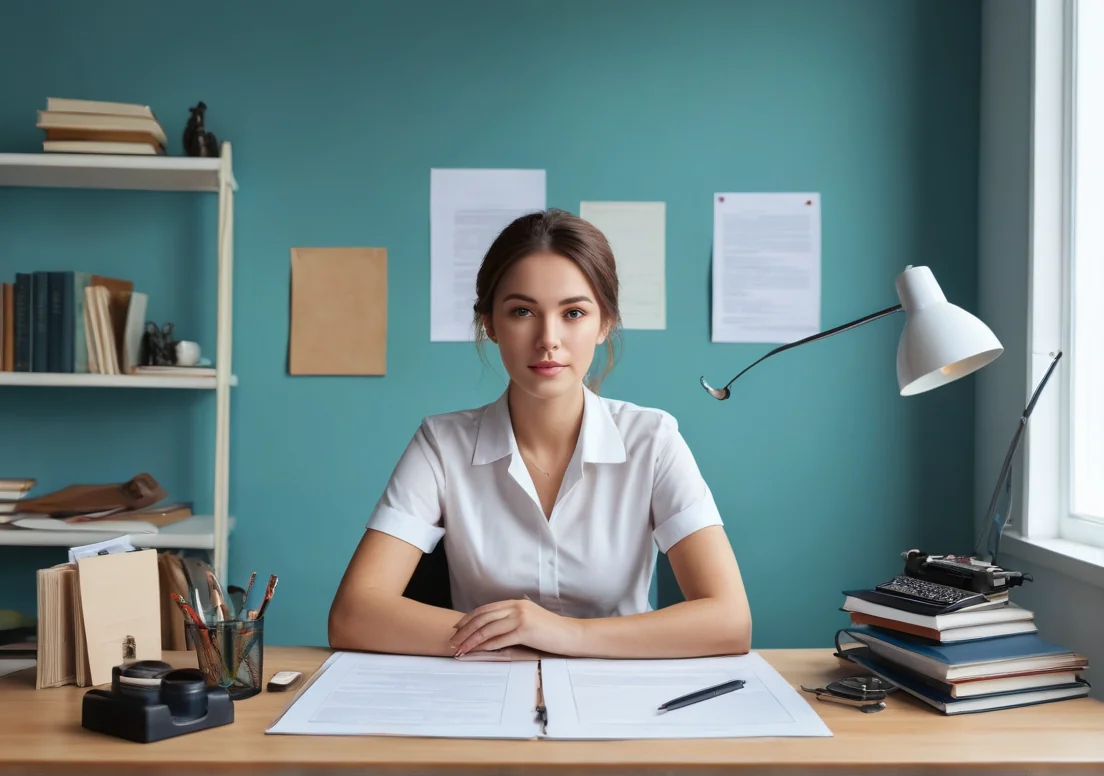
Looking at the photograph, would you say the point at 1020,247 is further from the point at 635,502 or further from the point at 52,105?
the point at 52,105

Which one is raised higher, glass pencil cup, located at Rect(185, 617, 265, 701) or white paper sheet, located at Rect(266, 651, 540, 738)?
glass pencil cup, located at Rect(185, 617, 265, 701)

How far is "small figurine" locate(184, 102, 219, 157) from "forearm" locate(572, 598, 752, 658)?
5.86 ft

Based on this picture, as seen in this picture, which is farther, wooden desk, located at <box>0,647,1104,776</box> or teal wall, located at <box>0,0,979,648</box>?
teal wall, located at <box>0,0,979,648</box>

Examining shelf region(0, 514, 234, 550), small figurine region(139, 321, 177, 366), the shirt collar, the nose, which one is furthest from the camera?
small figurine region(139, 321, 177, 366)

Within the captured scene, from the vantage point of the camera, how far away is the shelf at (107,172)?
2.30 m

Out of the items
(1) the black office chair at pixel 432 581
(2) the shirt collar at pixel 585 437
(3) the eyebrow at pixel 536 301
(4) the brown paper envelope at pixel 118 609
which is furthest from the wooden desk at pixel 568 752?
(3) the eyebrow at pixel 536 301

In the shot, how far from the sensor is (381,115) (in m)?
2.61

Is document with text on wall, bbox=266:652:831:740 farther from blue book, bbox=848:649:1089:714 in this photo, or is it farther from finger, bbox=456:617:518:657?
blue book, bbox=848:649:1089:714

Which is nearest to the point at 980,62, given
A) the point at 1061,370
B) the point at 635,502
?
the point at 1061,370

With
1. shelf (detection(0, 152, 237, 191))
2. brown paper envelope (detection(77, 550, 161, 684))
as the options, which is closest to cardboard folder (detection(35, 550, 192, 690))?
brown paper envelope (detection(77, 550, 161, 684))

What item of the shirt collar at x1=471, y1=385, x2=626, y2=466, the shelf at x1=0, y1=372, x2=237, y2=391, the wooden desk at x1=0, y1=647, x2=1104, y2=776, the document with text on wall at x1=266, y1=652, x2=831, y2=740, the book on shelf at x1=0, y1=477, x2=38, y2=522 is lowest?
the wooden desk at x1=0, y1=647, x2=1104, y2=776

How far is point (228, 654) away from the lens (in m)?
1.13

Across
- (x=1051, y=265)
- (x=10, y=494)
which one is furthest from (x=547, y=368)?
(x=10, y=494)

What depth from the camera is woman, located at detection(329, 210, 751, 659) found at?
1.53 meters
